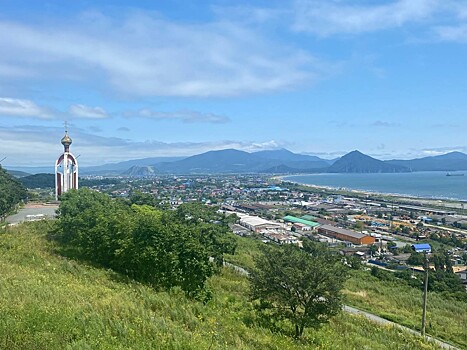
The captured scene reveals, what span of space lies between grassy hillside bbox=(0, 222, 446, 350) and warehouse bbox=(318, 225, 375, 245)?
30113 mm

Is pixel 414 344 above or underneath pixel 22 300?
underneath

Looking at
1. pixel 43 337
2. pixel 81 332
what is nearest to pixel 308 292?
pixel 81 332

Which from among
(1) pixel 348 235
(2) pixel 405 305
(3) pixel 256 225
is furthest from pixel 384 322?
(3) pixel 256 225

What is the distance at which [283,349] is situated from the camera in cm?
797

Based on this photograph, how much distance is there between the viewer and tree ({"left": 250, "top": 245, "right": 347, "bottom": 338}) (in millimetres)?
9180

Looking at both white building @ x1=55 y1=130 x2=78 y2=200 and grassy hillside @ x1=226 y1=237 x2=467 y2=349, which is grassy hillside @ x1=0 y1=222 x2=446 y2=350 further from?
white building @ x1=55 y1=130 x2=78 y2=200

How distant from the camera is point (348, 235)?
4422 centimetres

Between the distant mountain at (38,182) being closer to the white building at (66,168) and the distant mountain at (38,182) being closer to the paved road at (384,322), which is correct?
the white building at (66,168)

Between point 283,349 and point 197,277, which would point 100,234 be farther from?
point 283,349

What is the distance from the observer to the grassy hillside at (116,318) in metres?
5.47

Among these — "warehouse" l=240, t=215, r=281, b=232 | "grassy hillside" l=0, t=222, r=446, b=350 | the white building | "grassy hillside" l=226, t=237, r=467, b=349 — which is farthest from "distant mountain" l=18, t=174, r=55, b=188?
"grassy hillside" l=0, t=222, r=446, b=350

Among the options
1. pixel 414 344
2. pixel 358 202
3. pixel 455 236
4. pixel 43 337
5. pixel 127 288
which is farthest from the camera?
pixel 358 202

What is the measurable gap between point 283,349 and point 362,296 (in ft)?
36.4

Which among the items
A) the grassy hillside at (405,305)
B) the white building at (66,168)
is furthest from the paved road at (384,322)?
the white building at (66,168)
